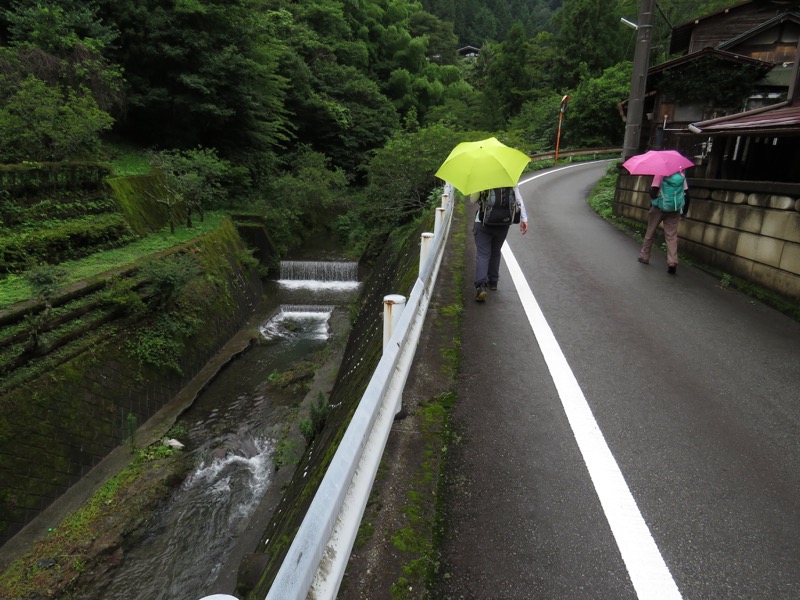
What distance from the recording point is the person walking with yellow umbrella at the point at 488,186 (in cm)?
496

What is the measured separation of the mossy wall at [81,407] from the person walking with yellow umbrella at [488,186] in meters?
7.09

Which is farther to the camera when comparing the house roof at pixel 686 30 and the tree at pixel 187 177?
the house roof at pixel 686 30

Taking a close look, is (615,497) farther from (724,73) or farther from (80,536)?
(724,73)

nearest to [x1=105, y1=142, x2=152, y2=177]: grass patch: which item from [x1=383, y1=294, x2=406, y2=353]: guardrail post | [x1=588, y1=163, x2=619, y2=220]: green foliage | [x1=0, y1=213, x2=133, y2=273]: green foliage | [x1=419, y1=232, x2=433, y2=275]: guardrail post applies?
[x1=0, y1=213, x2=133, y2=273]: green foliage

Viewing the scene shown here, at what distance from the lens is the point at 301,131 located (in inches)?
1179

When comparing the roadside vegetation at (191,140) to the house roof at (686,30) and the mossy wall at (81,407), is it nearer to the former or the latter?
the mossy wall at (81,407)

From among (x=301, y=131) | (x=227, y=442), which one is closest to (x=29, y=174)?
(x=227, y=442)

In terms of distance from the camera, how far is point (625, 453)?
3.15 meters

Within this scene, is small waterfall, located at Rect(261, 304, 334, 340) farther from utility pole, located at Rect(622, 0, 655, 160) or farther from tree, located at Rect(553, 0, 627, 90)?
tree, located at Rect(553, 0, 627, 90)

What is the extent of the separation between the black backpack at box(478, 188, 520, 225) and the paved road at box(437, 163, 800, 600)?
1.10 meters

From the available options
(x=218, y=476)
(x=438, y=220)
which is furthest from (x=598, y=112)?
(x=218, y=476)

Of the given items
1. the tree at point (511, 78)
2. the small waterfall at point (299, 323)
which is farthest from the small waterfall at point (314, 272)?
the tree at point (511, 78)

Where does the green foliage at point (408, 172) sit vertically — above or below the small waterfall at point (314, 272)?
above

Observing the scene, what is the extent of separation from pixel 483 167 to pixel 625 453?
317 cm
